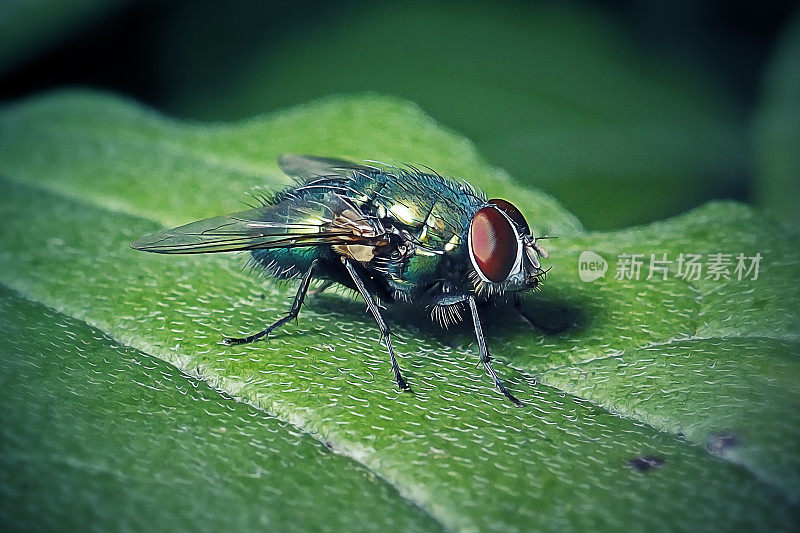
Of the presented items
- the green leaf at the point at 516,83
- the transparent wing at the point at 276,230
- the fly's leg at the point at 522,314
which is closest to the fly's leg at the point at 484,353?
the fly's leg at the point at 522,314

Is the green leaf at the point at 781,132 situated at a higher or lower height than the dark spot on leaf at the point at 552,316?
higher

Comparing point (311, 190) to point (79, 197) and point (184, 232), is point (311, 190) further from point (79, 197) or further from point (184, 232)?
point (79, 197)

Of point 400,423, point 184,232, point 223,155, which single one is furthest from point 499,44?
point 400,423

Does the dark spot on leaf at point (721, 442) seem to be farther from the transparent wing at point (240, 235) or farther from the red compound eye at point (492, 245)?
the transparent wing at point (240, 235)

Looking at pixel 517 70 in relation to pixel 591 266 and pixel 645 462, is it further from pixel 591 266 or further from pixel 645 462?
pixel 645 462

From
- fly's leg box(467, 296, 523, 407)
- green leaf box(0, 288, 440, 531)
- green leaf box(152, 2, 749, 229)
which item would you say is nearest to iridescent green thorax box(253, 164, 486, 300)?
fly's leg box(467, 296, 523, 407)

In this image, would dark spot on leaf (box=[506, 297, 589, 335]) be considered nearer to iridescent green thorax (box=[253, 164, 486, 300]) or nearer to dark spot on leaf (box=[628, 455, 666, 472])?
iridescent green thorax (box=[253, 164, 486, 300])
